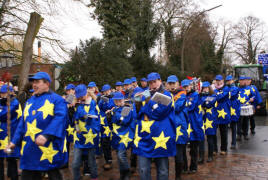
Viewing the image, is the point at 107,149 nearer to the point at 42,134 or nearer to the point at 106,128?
the point at 106,128

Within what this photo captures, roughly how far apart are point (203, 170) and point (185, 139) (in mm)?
1371

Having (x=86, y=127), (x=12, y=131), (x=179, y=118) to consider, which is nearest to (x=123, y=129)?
(x=86, y=127)

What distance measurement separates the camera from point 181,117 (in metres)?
5.45

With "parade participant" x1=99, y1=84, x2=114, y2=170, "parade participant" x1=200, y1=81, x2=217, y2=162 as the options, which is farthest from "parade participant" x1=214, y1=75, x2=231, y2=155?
"parade participant" x1=99, y1=84, x2=114, y2=170

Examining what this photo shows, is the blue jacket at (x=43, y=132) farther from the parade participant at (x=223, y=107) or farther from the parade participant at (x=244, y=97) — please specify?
the parade participant at (x=244, y=97)

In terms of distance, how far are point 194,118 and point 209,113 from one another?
1.10 metres

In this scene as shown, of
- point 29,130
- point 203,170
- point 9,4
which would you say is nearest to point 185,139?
point 203,170

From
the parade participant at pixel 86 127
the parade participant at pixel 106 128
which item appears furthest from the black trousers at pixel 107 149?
the parade participant at pixel 86 127

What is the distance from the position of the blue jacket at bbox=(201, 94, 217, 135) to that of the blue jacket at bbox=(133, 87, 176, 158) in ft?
9.93

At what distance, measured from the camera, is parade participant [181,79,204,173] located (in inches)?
232

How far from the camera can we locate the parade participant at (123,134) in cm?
528

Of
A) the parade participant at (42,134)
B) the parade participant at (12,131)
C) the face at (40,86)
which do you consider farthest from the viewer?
the parade participant at (12,131)

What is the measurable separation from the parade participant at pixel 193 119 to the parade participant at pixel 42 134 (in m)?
2.94

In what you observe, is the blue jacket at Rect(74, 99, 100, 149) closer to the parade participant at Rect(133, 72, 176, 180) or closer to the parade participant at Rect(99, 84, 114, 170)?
the parade participant at Rect(133, 72, 176, 180)
